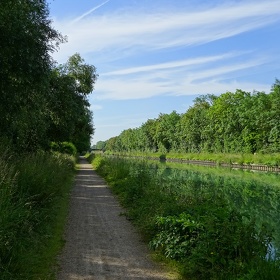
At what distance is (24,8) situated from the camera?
1041cm

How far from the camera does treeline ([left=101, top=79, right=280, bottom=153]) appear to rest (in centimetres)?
5975

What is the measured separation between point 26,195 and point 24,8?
4.97m

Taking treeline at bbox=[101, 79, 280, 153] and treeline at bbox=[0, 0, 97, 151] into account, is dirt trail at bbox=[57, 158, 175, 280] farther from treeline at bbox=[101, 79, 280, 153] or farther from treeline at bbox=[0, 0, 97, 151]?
treeline at bbox=[101, 79, 280, 153]

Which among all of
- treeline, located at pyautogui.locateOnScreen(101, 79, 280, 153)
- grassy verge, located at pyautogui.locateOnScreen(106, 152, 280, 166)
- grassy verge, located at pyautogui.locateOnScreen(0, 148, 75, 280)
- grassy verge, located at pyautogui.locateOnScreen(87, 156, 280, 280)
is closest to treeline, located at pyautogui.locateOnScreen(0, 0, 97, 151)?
grassy verge, located at pyautogui.locateOnScreen(0, 148, 75, 280)

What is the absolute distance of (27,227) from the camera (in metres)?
7.89

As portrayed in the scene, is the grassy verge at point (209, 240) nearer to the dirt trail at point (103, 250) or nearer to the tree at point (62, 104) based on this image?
the dirt trail at point (103, 250)

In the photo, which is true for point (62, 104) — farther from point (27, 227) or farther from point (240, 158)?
point (240, 158)

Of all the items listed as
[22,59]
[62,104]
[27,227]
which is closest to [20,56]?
[22,59]

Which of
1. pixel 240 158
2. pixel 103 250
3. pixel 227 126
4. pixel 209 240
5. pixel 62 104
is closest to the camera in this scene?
pixel 209 240

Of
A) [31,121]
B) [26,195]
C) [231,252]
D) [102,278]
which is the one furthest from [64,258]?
[31,121]

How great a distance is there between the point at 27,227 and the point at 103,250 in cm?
164

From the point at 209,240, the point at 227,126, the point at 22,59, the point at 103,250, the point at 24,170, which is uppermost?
the point at 227,126

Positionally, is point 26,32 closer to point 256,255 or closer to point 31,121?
point 31,121

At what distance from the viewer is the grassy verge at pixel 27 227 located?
6.02 metres
